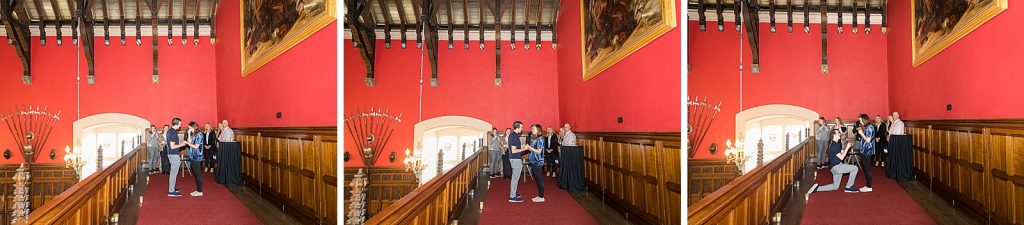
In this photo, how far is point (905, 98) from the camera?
4.07 meters

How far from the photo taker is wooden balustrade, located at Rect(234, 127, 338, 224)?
462cm

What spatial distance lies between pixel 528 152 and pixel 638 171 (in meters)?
0.67

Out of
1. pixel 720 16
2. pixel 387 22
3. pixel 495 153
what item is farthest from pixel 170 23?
pixel 720 16

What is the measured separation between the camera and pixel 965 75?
3.90 m

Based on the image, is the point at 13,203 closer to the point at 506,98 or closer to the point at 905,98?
→ the point at 506,98

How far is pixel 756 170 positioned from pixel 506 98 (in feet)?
5.13

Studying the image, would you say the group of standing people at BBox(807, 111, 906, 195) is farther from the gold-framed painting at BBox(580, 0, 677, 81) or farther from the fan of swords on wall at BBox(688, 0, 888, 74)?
the gold-framed painting at BBox(580, 0, 677, 81)

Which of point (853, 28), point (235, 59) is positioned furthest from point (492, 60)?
point (853, 28)

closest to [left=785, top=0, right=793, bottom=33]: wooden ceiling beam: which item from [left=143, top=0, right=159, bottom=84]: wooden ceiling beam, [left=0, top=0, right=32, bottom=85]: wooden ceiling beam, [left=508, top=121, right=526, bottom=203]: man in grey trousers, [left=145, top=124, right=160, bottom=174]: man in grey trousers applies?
[left=508, top=121, right=526, bottom=203]: man in grey trousers

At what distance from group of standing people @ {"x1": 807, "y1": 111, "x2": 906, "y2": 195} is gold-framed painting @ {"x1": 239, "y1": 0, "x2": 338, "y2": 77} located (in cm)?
307

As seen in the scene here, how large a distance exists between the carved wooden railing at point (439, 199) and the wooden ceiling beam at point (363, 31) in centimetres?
77

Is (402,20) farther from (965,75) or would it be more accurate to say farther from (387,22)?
(965,75)

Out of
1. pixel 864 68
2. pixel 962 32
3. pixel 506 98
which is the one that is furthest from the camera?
pixel 506 98

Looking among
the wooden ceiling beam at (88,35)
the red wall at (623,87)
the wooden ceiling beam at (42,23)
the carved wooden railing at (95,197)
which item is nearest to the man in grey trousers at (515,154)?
the red wall at (623,87)
